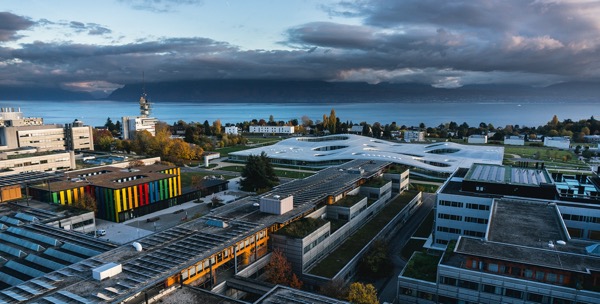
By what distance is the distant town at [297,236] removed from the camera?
22.2 meters

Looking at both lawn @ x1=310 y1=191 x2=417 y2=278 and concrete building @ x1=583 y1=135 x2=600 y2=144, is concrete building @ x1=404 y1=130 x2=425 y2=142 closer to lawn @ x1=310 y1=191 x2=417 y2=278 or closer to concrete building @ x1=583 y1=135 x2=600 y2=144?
concrete building @ x1=583 y1=135 x2=600 y2=144

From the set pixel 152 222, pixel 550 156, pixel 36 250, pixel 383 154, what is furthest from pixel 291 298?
pixel 550 156

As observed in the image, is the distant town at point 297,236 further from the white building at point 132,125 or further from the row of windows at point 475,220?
the white building at point 132,125

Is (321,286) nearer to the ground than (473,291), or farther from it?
nearer to the ground

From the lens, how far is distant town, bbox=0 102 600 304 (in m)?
22.2

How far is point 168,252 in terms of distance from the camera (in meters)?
24.7

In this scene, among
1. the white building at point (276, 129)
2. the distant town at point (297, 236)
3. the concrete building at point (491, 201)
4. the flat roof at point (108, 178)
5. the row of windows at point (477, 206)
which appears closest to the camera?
the distant town at point (297, 236)

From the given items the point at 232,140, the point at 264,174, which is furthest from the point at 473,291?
the point at 232,140

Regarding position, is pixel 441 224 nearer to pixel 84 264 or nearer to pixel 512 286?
pixel 512 286

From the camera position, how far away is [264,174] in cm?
5800

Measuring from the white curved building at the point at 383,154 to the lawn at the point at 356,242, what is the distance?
23467 mm

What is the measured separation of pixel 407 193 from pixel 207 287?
1514 inches

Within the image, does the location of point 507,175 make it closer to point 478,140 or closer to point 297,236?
point 297,236

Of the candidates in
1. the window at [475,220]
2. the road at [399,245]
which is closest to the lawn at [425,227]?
the road at [399,245]
